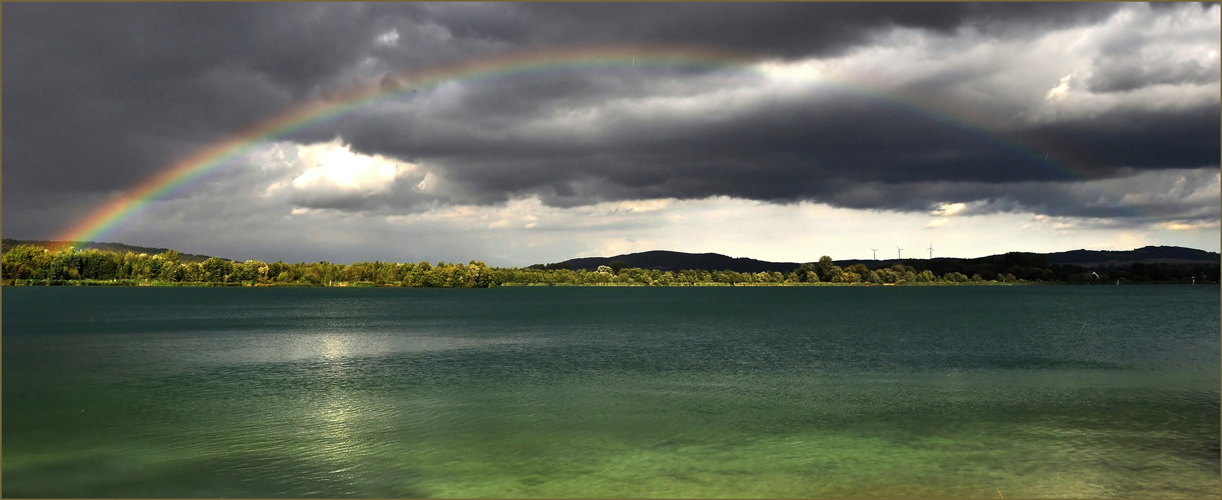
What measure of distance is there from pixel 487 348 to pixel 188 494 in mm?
49151

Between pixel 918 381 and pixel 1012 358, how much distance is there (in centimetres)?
2113

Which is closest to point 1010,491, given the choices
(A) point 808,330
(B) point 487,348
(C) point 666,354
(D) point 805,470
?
(D) point 805,470

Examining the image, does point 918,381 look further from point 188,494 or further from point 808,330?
point 808,330

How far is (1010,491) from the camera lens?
65.3ft

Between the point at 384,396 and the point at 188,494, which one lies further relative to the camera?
the point at 384,396

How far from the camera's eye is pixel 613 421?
31.3 metres

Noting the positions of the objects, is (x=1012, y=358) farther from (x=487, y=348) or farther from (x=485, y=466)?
(x=485, y=466)

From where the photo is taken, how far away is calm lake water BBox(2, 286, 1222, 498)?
21.2m

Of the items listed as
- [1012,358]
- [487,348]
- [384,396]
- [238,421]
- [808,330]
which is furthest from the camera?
[808,330]

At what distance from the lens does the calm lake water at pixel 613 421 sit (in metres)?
21.2

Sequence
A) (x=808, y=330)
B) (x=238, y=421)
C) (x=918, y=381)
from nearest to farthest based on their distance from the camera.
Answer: (x=238, y=421) < (x=918, y=381) < (x=808, y=330)

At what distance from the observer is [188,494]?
19922 millimetres

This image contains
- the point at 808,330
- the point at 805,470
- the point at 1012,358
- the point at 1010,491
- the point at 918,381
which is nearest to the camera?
the point at 1010,491

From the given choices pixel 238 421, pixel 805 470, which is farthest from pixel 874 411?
pixel 238 421
